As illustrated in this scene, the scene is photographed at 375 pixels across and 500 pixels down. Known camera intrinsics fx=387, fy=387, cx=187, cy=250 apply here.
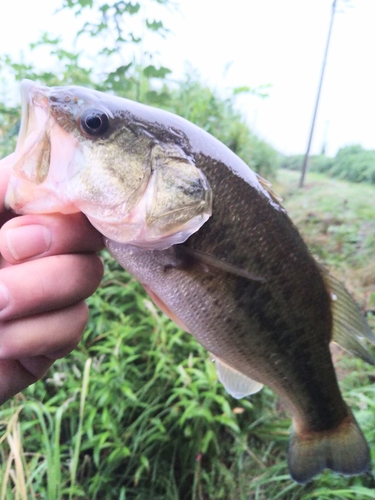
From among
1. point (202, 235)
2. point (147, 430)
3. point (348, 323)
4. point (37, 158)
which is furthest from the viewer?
point (147, 430)

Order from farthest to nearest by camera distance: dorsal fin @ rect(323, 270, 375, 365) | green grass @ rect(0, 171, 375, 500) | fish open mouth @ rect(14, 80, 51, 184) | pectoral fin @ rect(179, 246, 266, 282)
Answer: green grass @ rect(0, 171, 375, 500) → dorsal fin @ rect(323, 270, 375, 365) → pectoral fin @ rect(179, 246, 266, 282) → fish open mouth @ rect(14, 80, 51, 184)

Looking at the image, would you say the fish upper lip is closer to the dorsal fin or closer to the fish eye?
the fish eye

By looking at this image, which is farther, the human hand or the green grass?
the green grass

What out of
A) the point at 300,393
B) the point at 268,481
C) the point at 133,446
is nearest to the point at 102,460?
the point at 133,446

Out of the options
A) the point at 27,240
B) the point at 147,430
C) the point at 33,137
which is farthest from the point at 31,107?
the point at 147,430

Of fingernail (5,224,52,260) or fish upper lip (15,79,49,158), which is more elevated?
fish upper lip (15,79,49,158)

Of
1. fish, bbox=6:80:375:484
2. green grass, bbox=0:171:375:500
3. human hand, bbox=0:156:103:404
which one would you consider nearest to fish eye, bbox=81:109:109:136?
fish, bbox=6:80:375:484

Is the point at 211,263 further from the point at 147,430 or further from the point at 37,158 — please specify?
the point at 147,430
